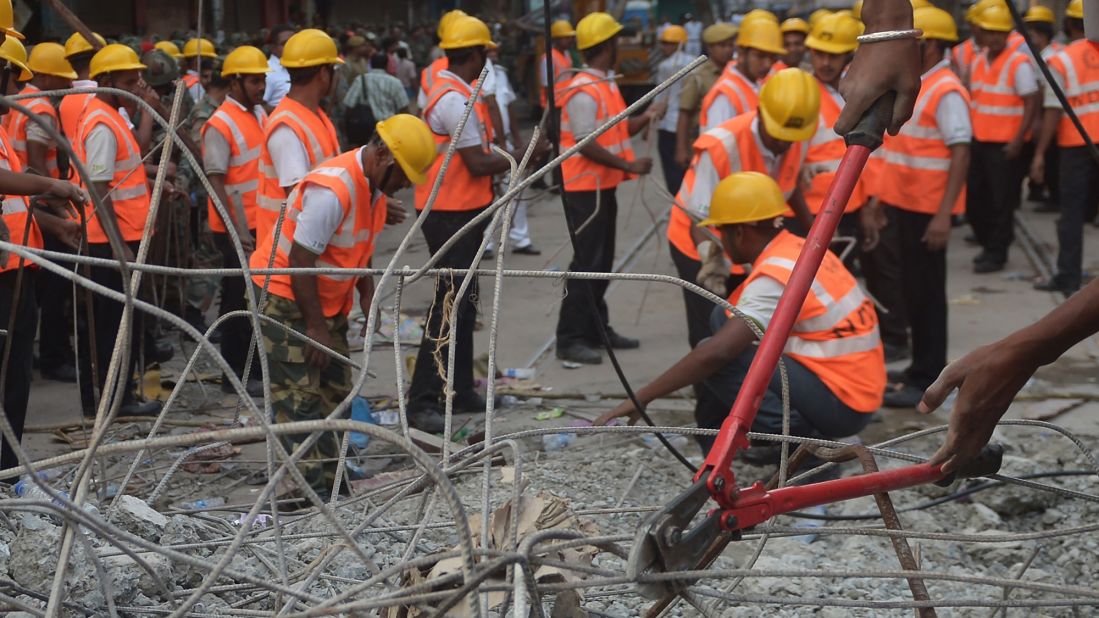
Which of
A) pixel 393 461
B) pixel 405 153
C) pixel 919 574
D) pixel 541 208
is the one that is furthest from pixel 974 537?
pixel 541 208

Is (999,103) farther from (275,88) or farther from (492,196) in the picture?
(275,88)

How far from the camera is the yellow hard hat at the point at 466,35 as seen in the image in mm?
6598

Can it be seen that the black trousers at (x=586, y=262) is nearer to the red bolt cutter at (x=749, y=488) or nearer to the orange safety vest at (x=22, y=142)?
the orange safety vest at (x=22, y=142)

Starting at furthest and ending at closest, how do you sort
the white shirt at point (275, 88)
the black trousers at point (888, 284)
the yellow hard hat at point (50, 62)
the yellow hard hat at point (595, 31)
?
1. the white shirt at point (275, 88)
2. the yellow hard hat at point (595, 31)
3. the black trousers at point (888, 284)
4. the yellow hard hat at point (50, 62)

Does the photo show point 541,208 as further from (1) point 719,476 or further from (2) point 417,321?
(1) point 719,476

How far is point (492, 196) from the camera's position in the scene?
6.61 metres

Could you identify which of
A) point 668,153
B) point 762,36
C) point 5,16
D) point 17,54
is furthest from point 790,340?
point 668,153

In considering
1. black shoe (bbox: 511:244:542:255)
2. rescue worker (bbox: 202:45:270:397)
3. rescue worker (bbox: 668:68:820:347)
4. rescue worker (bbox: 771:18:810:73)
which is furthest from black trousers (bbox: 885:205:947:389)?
black shoe (bbox: 511:244:542:255)

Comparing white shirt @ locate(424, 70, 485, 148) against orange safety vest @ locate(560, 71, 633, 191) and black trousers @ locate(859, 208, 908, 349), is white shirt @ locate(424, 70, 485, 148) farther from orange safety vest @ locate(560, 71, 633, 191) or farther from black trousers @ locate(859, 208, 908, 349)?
black trousers @ locate(859, 208, 908, 349)

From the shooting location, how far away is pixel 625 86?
17.1m

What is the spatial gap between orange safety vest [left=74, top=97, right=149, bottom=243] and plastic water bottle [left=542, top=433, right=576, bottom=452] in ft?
7.15

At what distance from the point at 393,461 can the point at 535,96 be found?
1440cm

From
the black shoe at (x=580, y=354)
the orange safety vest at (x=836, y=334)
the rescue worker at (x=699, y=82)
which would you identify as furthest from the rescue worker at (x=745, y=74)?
the orange safety vest at (x=836, y=334)

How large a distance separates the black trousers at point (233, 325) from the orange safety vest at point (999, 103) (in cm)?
581
